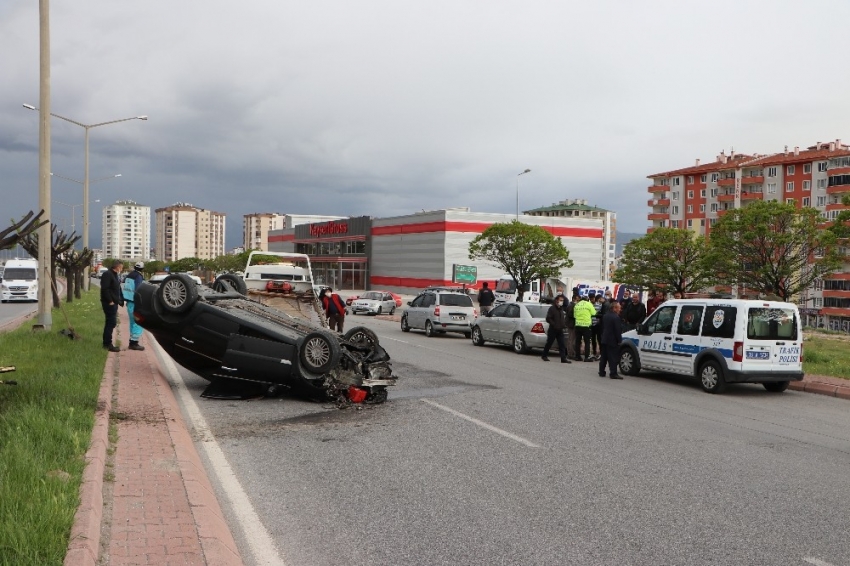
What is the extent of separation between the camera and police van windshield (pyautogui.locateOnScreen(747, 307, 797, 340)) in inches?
518

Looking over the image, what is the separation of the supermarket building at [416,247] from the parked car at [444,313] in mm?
45031

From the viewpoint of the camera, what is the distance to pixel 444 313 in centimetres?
2539

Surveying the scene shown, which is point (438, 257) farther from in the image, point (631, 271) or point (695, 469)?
point (695, 469)

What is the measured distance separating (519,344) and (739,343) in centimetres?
805

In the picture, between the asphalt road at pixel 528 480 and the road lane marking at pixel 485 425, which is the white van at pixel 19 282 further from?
the road lane marking at pixel 485 425

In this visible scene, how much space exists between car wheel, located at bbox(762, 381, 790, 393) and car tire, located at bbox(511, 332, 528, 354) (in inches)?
286

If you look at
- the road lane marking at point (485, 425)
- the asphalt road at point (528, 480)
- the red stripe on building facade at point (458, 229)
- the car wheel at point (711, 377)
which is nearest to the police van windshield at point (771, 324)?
the car wheel at point (711, 377)

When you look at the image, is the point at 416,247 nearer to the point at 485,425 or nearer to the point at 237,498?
the point at 485,425

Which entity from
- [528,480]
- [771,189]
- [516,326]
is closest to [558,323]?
[516,326]

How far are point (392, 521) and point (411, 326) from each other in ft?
71.6

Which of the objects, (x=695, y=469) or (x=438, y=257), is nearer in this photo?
(x=695, y=469)

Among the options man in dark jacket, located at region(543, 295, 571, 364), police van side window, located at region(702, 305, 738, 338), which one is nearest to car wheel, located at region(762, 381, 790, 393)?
police van side window, located at region(702, 305, 738, 338)

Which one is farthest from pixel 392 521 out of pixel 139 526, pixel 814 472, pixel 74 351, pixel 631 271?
pixel 631 271

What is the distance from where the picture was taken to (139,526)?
479 centimetres
